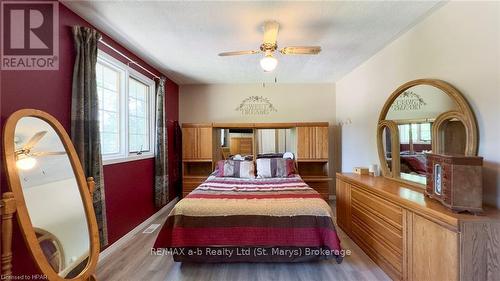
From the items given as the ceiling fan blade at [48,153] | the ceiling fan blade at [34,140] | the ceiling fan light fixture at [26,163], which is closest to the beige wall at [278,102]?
the ceiling fan blade at [48,153]

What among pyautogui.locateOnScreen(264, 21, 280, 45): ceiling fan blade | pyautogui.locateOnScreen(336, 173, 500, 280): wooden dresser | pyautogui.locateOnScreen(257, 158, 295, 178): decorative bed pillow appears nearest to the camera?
pyautogui.locateOnScreen(336, 173, 500, 280): wooden dresser

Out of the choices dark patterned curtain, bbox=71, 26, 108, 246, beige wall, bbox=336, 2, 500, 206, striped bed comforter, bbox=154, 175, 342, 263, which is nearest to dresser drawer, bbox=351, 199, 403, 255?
striped bed comforter, bbox=154, 175, 342, 263

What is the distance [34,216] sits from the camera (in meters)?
1.51

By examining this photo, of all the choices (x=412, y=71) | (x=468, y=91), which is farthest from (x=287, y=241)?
(x=412, y=71)

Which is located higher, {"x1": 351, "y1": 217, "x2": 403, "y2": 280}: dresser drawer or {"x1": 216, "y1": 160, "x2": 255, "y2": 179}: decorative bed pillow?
{"x1": 216, "y1": 160, "x2": 255, "y2": 179}: decorative bed pillow

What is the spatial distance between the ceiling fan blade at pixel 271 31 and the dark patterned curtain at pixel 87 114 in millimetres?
1675

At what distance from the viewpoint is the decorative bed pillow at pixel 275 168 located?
383 centimetres

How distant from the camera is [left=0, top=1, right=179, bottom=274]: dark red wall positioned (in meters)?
1.60

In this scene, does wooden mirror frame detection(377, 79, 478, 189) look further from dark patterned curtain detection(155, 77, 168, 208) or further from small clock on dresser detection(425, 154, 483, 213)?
dark patterned curtain detection(155, 77, 168, 208)

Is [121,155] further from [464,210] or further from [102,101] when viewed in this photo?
[464,210]

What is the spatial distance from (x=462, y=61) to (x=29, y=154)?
3367 mm

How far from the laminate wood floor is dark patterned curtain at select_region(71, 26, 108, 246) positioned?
0.34 m

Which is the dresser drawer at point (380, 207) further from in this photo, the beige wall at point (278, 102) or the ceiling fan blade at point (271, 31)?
the beige wall at point (278, 102)

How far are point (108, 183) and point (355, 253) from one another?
114 inches
